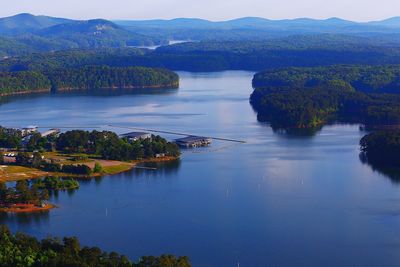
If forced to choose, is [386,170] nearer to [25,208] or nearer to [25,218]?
[25,208]

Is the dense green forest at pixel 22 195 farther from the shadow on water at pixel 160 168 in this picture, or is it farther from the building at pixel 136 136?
the building at pixel 136 136

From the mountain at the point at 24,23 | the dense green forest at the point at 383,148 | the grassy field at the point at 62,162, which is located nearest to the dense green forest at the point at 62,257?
the grassy field at the point at 62,162

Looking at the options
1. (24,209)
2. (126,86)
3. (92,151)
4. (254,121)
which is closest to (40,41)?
(126,86)

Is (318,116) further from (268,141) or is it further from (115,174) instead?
(115,174)

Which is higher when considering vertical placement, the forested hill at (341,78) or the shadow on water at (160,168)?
the forested hill at (341,78)

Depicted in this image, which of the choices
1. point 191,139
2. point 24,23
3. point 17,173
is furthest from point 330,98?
point 24,23

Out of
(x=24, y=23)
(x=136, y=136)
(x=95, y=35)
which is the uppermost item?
(x=24, y=23)
